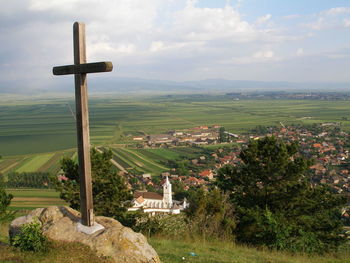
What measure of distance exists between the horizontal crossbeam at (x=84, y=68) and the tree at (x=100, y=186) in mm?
6665

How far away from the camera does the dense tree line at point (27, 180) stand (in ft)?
106

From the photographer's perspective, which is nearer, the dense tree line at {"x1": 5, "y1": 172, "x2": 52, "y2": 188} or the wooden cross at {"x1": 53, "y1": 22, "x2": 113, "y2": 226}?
the wooden cross at {"x1": 53, "y1": 22, "x2": 113, "y2": 226}

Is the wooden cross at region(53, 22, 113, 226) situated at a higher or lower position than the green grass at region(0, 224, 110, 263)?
higher

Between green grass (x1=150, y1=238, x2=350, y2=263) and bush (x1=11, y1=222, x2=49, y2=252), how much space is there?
176 centimetres

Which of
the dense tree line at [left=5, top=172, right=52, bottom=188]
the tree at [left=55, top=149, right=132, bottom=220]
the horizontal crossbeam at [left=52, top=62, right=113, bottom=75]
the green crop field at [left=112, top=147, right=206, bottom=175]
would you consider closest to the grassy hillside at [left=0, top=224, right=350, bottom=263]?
the horizontal crossbeam at [left=52, top=62, right=113, bottom=75]

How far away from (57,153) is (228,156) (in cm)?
2615

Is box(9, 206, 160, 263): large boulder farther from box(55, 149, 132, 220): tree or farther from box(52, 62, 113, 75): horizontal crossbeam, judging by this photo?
box(55, 149, 132, 220): tree

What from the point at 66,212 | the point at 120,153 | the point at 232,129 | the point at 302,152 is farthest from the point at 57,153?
the point at 66,212

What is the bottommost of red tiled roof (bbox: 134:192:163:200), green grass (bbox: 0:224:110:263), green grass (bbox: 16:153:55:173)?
green grass (bbox: 16:153:55:173)

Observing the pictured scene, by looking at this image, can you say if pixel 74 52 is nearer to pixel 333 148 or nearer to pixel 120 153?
pixel 120 153

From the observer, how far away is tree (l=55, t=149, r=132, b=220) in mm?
11383

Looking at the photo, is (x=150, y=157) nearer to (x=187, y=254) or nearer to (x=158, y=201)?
(x=158, y=201)

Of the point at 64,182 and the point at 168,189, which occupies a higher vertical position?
the point at 64,182

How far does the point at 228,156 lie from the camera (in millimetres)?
47094
